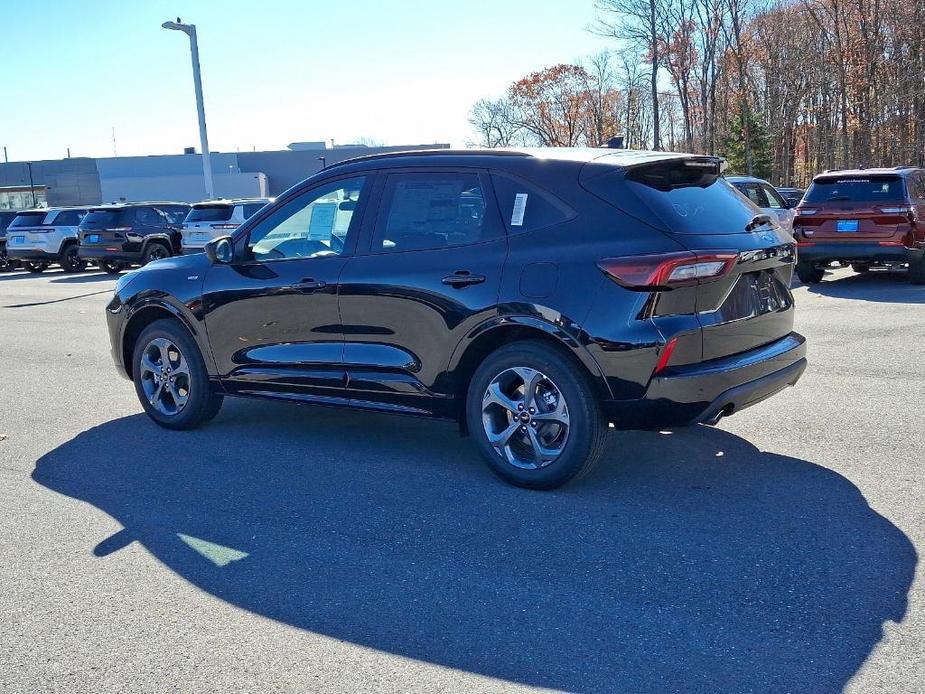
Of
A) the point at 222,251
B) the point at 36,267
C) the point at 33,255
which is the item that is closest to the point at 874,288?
the point at 222,251

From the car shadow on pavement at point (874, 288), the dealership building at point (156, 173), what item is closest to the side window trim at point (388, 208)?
the car shadow on pavement at point (874, 288)

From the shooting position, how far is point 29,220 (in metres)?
26.2

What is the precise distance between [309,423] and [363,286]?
1.74 m

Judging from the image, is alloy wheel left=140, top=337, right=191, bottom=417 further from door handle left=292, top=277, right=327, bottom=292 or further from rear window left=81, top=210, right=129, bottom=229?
rear window left=81, top=210, right=129, bottom=229

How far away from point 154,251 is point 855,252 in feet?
56.3

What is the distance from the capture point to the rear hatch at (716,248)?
4660mm

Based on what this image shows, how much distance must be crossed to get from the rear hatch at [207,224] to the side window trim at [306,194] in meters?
15.5

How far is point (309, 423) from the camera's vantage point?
6875 mm

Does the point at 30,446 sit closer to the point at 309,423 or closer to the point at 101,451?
the point at 101,451

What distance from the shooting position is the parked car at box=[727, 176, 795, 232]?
1592 centimetres

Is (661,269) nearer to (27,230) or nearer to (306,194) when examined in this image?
Answer: (306,194)

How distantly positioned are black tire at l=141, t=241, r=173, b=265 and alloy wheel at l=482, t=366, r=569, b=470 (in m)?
20.0

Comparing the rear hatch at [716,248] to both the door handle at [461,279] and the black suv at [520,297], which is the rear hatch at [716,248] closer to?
the black suv at [520,297]

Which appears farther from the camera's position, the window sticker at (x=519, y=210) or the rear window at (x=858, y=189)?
the rear window at (x=858, y=189)
